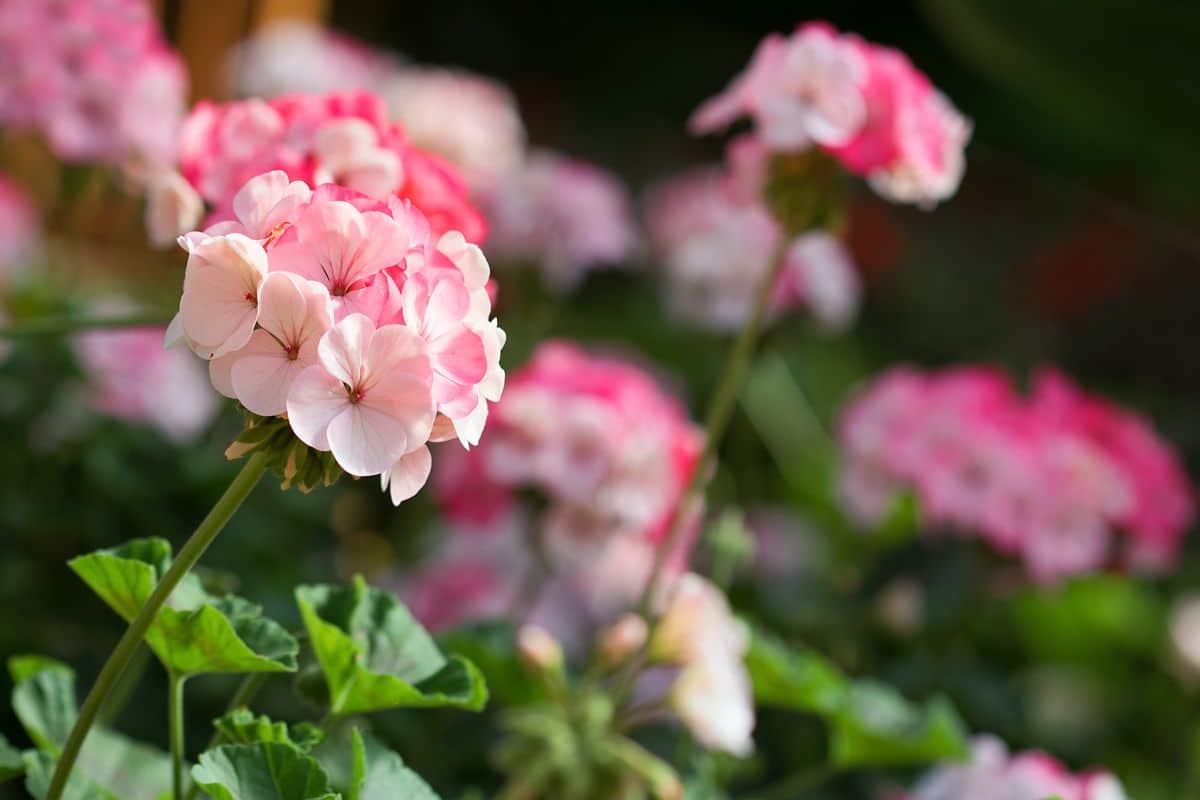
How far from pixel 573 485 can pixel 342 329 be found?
0.53 meters

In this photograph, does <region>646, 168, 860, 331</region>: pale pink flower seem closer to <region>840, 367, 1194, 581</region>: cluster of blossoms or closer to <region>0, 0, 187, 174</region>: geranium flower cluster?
<region>840, 367, 1194, 581</region>: cluster of blossoms

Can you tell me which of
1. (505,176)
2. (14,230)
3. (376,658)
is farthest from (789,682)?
(14,230)

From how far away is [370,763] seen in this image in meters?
0.50

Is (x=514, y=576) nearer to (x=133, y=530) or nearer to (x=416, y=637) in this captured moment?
(x=133, y=530)

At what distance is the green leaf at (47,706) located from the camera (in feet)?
1.78

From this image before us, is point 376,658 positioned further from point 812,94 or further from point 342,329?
point 812,94

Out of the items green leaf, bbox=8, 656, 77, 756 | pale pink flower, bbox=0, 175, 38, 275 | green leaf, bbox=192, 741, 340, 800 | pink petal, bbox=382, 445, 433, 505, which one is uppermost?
pink petal, bbox=382, 445, 433, 505

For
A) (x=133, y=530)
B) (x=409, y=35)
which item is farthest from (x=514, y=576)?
(x=409, y=35)

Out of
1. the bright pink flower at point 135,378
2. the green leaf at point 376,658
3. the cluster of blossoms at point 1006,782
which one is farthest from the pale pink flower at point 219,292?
the bright pink flower at point 135,378

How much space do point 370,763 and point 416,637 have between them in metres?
0.06

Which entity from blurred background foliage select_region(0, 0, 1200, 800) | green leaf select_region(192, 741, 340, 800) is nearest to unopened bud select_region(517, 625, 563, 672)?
blurred background foliage select_region(0, 0, 1200, 800)

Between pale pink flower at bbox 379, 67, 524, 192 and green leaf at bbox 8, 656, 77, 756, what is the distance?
0.81 m

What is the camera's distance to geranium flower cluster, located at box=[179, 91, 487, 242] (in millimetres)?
611

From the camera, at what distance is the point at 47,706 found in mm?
562
